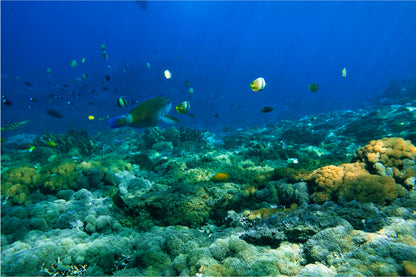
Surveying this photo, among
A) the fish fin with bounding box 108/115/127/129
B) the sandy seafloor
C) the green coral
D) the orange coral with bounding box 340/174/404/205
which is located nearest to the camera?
the fish fin with bounding box 108/115/127/129

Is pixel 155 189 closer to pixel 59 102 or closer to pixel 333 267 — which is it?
pixel 333 267

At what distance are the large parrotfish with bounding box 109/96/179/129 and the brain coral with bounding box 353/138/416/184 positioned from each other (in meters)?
4.61

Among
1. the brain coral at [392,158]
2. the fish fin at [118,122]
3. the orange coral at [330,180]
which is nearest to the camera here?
the fish fin at [118,122]

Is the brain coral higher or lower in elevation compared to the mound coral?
higher

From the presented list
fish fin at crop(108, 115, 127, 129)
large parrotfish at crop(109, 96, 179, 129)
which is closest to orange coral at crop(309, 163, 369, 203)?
large parrotfish at crop(109, 96, 179, 129)

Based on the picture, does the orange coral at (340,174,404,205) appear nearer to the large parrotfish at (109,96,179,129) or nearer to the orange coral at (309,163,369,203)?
the orange coral at (309,163,369,203)

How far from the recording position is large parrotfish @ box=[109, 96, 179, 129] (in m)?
1.96

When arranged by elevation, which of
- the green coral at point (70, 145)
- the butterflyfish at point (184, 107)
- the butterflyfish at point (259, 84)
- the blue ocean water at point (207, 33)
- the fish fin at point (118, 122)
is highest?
the blue ocean water at point (207, 33)

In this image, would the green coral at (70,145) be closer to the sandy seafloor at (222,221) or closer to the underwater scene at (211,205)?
the underwater scene at (211,205)

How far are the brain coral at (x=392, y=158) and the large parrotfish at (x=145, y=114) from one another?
4.61 meters

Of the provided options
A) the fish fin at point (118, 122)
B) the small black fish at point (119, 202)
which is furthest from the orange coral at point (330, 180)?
the small black fish at point (119, 202)

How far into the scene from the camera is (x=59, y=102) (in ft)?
110

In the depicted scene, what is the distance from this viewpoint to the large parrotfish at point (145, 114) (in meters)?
1.96

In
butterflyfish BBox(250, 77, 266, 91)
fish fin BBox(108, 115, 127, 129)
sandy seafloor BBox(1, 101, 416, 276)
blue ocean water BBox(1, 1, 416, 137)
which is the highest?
blue ocean water BBox(1, 1, 416, 137)
